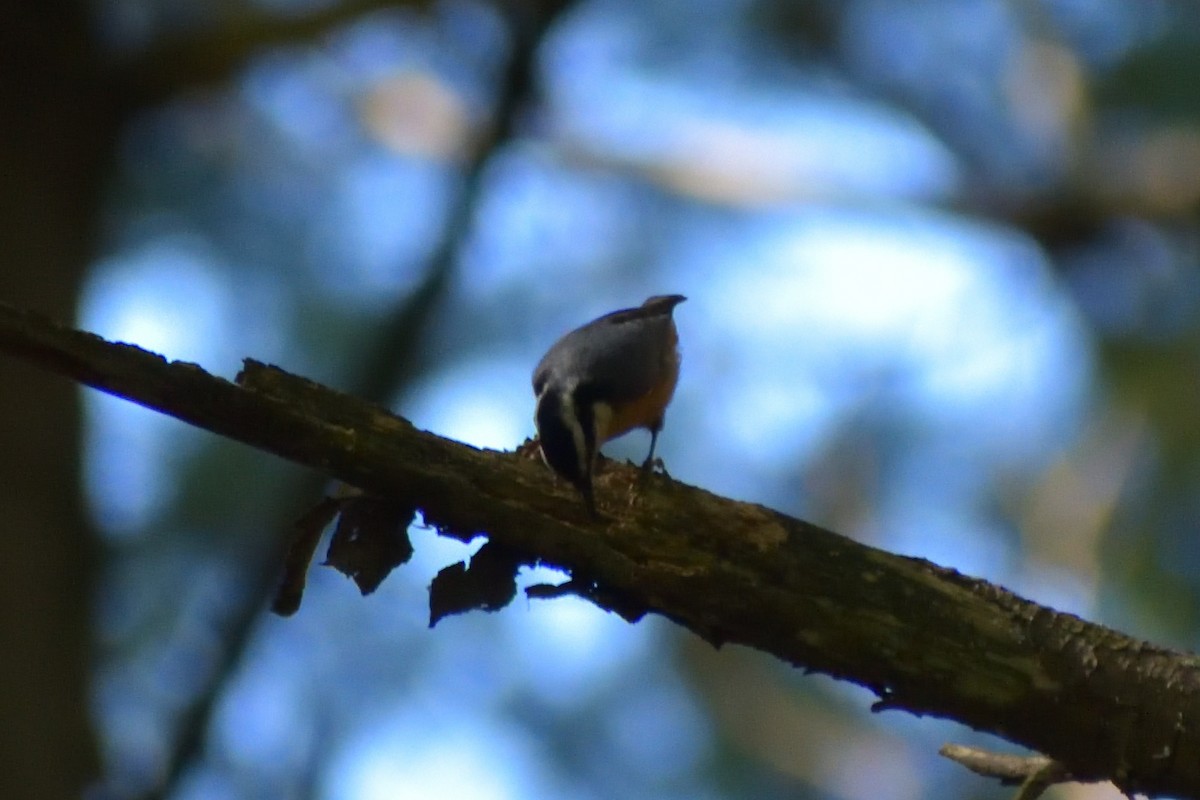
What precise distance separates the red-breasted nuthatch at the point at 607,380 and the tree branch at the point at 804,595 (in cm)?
21

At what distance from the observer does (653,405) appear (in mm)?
2541

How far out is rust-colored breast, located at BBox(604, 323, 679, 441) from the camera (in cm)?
242

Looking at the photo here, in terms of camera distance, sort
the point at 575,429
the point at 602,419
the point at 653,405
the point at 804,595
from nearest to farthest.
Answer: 1. the point at 804,595
2. the point at 575,429
3. the point at 602,419
4. the point at 653,405

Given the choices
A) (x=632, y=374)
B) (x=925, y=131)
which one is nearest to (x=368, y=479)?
(x=632, y=374)

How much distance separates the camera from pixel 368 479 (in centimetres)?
168

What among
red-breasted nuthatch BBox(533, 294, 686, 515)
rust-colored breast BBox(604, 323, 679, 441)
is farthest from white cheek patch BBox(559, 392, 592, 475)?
rust-colored breast BBox(604, 323, 679, 441)

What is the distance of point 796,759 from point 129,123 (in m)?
3.16

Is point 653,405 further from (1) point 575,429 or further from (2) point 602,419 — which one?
(1) point 575,429

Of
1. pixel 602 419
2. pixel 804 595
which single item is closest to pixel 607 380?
pixel 602 419

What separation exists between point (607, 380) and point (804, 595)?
0.78 meters

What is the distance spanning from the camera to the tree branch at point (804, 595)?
65.7 inches

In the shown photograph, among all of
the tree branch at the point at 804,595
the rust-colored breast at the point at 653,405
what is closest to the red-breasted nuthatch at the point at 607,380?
the rust-colored breast at the point at 653,405

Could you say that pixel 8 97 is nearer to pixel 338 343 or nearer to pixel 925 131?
pixel 338 343

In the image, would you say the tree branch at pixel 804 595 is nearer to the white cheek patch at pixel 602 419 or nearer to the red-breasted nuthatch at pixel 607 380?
the red-breasted nuthatch at pixel 607 380
